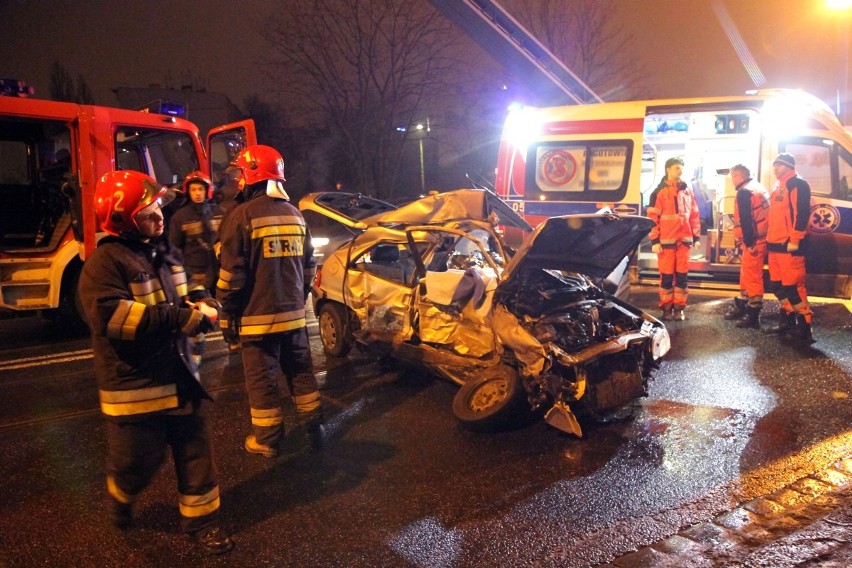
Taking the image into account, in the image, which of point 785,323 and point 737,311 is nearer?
point 785,323

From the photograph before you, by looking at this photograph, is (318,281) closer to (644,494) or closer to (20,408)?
(20,408)

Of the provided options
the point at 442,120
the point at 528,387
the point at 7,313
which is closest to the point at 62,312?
the point at 7,313

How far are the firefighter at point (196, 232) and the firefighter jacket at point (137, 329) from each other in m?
3.05

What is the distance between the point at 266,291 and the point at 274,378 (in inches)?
21.9

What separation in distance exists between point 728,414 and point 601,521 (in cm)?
189

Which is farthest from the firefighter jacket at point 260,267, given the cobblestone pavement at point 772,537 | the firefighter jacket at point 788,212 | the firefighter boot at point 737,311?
the firefighter boot at point 737,311

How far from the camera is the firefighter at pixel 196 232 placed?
5.86 m

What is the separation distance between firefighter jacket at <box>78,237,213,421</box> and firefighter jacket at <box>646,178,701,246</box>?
592cm

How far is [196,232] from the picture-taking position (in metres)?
5.88

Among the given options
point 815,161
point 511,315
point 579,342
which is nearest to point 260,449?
point 511,315

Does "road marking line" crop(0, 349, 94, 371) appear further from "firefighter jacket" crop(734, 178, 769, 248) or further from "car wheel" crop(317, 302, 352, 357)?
"firefighter jacket" crop(734, 178, 769, 248)

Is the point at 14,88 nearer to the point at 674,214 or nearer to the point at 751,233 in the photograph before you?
the point at 674,214

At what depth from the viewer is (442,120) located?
24734mm

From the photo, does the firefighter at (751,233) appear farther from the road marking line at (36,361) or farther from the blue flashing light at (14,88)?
the blue flashing light at (14,88)
